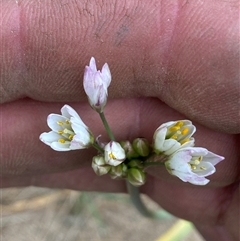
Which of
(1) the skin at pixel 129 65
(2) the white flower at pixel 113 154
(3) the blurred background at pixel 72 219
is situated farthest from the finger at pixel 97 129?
(3) the blurred background at pixel 72 219

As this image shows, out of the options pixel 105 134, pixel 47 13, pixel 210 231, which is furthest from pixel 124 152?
pixel 210 231

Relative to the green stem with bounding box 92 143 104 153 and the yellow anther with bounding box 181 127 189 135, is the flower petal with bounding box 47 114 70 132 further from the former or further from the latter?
the yellow anther with bounding box 181 127 189 135

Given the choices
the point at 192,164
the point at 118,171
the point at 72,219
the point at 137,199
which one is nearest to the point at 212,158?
the point at 192,164

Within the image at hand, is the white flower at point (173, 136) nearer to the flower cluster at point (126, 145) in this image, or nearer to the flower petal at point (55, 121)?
the flower cluster at point (126, 145)

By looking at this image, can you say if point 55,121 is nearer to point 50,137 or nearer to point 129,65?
point 50,137

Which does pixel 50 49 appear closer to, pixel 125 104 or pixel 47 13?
pixel 47 13
